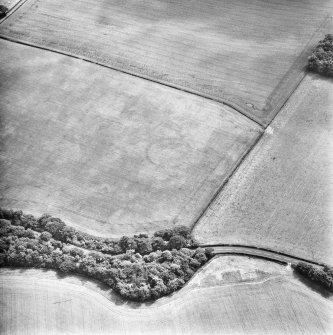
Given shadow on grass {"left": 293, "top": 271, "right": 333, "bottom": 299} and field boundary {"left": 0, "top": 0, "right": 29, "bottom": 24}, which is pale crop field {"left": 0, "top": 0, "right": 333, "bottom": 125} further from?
shadow on grass {"left": 293, "top": 271, "right": 333, "bottom": 299}

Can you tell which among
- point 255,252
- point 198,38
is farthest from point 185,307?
point 198,38

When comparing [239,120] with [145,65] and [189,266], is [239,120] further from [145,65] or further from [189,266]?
[189,266]

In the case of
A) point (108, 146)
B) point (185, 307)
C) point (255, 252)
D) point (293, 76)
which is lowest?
point (185, 307)

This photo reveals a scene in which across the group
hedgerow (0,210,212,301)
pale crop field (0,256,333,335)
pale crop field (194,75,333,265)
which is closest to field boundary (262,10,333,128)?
pale crop field (194,75,333,265)

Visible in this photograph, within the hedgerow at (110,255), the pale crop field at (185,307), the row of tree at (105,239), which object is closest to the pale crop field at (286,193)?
the row of tree at (105,239)

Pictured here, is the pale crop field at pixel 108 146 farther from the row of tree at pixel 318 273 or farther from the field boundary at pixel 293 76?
the row of tree at pixel 318 273

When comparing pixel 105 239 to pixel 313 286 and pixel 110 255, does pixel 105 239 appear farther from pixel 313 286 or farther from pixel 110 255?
pixel 313 286
